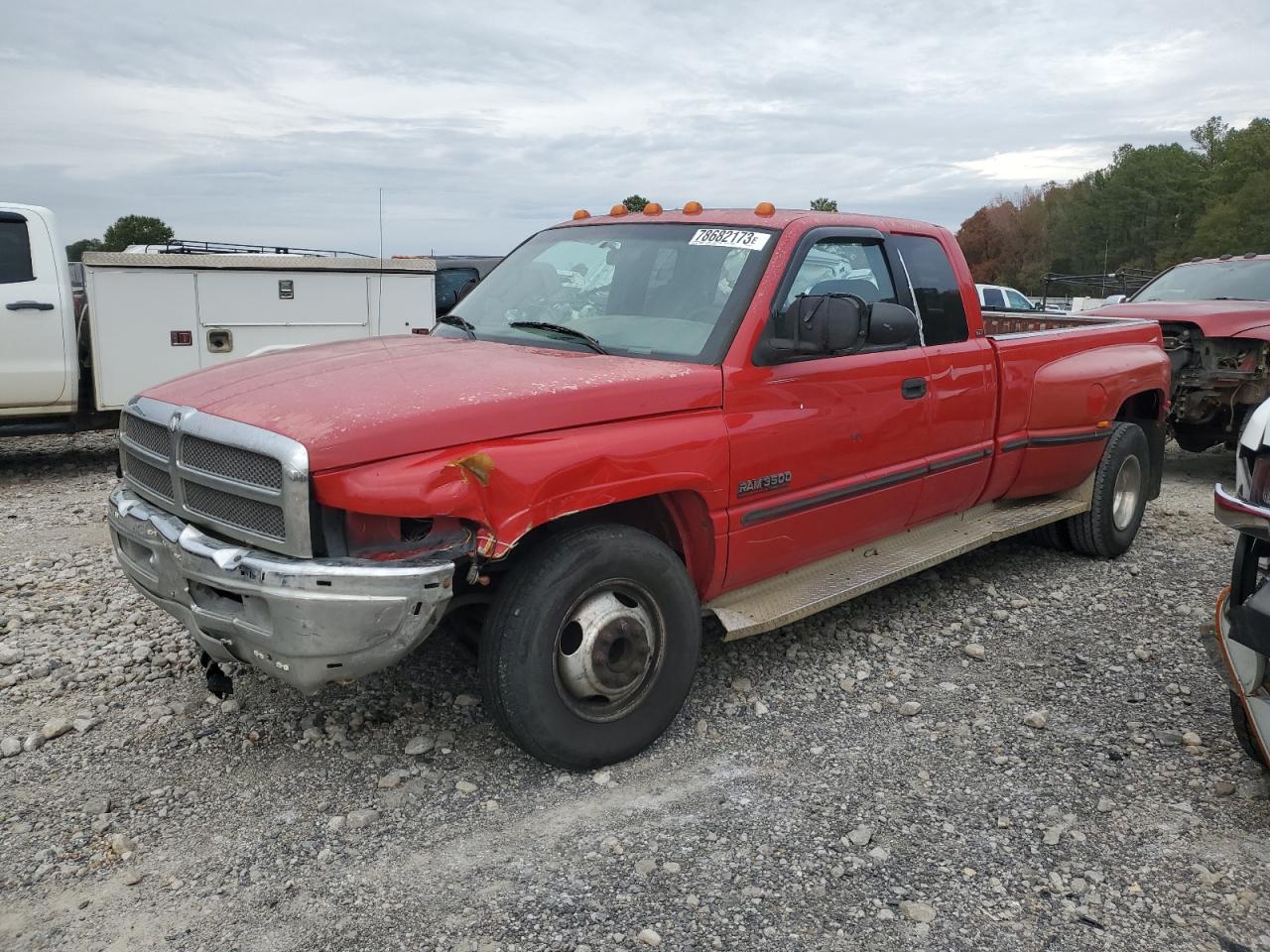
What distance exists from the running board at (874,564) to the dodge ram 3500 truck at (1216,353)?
295cm

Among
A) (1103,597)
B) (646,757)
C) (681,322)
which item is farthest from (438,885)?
(1103,597)

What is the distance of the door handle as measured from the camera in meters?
4.46

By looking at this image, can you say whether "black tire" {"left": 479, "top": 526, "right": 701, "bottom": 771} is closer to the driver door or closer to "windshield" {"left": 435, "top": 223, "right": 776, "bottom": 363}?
the driver door

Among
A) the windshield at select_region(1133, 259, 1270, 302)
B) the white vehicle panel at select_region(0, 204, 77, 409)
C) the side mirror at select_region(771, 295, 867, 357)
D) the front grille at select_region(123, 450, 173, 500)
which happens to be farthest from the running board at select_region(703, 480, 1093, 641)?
the white vehicle panel at select_region(0, 204, 77, 409)

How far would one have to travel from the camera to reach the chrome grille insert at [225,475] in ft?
9.47

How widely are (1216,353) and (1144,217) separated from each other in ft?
241

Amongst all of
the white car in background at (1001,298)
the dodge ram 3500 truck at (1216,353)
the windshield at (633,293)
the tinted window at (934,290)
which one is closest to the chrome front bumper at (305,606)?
the windshield at (633,293)

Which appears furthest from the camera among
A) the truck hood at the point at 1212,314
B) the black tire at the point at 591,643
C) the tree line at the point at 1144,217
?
the tree line at the point at 1144,217

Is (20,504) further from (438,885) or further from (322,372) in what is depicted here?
(438,885)

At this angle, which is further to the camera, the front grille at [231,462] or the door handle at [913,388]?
the door handle at [913,388]

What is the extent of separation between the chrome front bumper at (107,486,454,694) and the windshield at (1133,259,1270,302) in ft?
27.8

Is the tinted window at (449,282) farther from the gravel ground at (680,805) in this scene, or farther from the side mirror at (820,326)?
the side mirror at (820,326)

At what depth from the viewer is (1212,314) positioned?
813 cm

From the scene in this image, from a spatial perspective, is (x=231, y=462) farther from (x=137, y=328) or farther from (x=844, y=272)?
(x=137, y=328)
